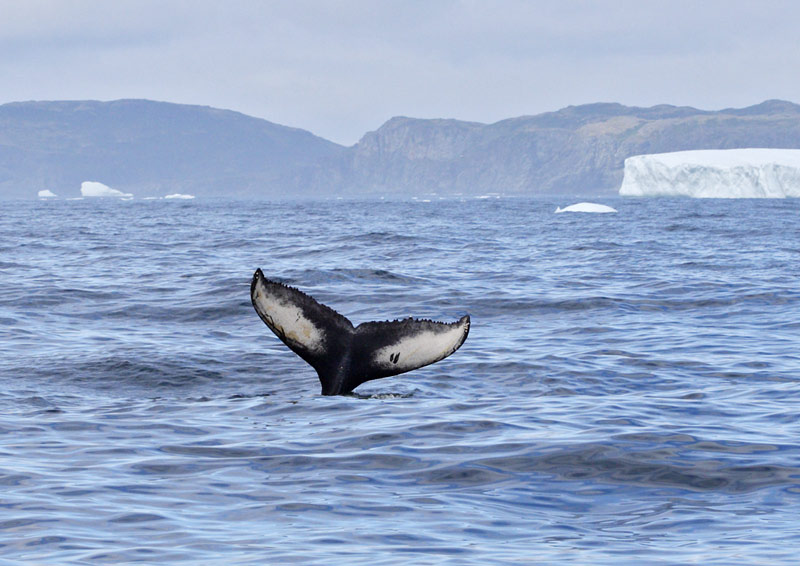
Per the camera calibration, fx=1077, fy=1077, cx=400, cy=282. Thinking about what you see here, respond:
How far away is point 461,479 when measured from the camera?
690 cm

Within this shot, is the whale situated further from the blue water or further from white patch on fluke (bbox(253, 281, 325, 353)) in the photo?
the blue water

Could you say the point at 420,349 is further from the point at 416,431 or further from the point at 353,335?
the point at 416,431

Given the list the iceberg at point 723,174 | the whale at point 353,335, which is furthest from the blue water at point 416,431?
the iceberg at point 723,174

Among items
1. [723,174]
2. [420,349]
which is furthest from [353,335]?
[723,174]

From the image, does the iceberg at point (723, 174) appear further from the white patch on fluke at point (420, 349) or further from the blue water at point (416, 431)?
the white patch on fluke at point (420, 349)

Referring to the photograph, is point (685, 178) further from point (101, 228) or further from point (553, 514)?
point (553, 514)

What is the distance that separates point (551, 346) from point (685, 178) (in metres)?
95.4

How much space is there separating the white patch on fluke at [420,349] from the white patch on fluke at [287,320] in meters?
0.55

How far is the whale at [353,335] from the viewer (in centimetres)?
853

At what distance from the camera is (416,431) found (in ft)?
27.5

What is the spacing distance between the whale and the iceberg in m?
93.9

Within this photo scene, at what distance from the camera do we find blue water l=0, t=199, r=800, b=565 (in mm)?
5480

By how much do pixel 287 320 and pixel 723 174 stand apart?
96.4m

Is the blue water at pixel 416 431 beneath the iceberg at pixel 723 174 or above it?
beneath
